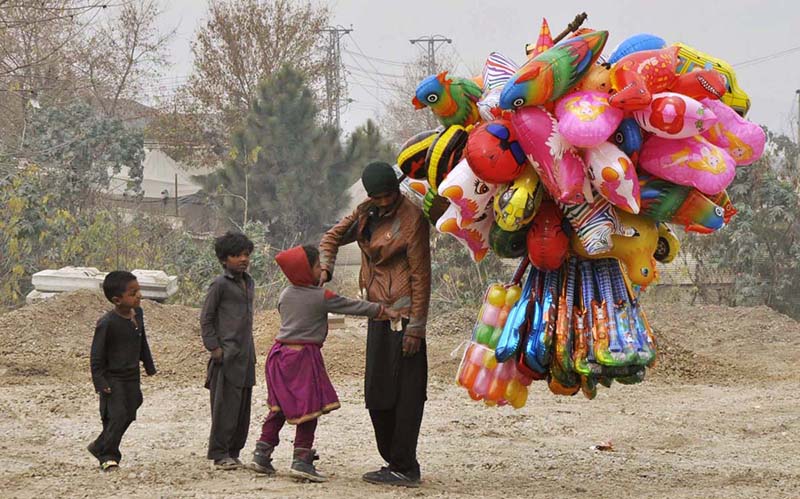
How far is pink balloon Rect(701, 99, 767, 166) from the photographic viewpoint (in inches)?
232

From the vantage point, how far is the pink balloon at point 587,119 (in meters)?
5.46

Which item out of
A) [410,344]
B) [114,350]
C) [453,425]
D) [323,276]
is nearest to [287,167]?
[453,425]

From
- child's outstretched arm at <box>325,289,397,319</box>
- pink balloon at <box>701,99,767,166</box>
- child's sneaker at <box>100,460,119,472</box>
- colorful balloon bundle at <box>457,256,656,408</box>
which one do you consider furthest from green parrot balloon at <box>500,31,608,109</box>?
child's sneaker at <box>100,460,119,472</box>

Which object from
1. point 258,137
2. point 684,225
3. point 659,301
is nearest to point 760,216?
point 659,301

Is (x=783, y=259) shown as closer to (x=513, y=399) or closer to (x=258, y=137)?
(x=258, y=137)

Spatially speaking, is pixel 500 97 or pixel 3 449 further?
pixel 3 449

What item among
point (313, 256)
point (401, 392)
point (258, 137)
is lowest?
point (401, 392)

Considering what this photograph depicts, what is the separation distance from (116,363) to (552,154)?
2.95 m

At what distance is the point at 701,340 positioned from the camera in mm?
14828

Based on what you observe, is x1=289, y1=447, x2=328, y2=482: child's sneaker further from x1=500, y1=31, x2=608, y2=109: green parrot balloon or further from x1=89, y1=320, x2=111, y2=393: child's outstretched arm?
x1=500, y1=31, x2=608, y2=109: green parrot balloon

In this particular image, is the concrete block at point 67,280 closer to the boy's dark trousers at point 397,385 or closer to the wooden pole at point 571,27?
the boy's dark trousers at point 397,385

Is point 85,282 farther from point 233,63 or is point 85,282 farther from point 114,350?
point 233,63

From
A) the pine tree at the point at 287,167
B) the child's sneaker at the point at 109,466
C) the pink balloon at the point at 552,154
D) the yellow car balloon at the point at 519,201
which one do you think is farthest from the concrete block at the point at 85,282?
the pink balloon at the point at 552,154

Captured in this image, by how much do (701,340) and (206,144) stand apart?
70.2ft
